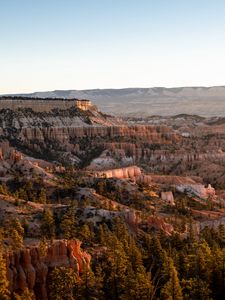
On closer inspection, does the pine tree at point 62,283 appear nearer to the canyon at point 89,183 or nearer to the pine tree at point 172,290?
the canyon at point 89,183

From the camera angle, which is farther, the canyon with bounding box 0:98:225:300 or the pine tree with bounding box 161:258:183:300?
the canyon with bounding box 0:98:225:300

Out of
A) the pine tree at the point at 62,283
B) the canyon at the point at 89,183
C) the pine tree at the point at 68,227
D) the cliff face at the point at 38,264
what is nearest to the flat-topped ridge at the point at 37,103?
the canyon at the point at 89,183

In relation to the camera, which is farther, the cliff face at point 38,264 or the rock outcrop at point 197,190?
the rock outcrop at point 197,190

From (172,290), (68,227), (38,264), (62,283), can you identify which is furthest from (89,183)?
(62,283)

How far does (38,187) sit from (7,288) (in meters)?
31.2

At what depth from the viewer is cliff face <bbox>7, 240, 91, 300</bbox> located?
125 feet

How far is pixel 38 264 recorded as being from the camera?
39250 millimetres

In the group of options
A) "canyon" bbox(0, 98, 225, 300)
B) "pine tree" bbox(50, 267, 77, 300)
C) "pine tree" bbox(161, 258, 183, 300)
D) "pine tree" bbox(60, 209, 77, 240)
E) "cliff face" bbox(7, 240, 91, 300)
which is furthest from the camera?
"pine tree" bbox(60, 209, 77, 240)

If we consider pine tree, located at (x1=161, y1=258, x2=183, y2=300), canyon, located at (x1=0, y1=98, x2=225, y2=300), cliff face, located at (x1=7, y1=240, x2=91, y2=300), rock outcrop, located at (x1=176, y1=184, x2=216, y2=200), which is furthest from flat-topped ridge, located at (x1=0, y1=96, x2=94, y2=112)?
Result: pine tree, located at (x1=161, y1=258, x2=183, y2=300)

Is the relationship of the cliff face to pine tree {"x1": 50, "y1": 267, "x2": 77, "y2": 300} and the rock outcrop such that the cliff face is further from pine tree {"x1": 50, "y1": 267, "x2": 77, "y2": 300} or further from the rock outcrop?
the rock outcrop

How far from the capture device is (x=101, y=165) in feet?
401

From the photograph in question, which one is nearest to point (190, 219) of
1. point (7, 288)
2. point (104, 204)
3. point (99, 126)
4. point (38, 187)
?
point (104, 204)

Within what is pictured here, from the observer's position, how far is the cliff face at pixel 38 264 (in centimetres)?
3806

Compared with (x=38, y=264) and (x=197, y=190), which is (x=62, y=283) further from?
(x=197, y=190)
